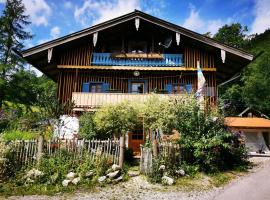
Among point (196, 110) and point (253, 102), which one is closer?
point (196, 110)

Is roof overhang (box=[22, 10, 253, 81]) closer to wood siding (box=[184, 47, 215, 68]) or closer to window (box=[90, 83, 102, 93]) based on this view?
wood siding (box=[184, 47, 215, 68])

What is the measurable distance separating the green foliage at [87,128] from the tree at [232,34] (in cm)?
3612

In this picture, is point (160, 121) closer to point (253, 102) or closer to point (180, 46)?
point (180, 46)

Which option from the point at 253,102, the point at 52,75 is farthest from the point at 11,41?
the point at 253,102

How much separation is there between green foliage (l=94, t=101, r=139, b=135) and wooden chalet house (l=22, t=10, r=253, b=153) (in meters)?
3.81

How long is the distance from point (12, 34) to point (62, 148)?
17954 millimetres

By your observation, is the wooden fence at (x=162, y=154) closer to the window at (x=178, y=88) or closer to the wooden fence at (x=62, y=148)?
the wooden fence at (x=62, y=148)

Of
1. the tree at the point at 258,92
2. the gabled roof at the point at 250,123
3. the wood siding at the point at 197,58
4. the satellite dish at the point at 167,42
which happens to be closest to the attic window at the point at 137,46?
the satellite dish at the point at 167,42

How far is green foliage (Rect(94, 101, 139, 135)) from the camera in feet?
46.2

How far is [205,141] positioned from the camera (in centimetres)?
1119

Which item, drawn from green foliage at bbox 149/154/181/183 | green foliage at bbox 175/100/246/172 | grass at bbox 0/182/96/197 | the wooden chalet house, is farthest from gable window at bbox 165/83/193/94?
grass at bbox 0/182/96/197

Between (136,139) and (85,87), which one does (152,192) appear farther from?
(85,87)

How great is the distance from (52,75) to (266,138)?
67.9ft

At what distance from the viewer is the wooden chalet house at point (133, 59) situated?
18734 mm
